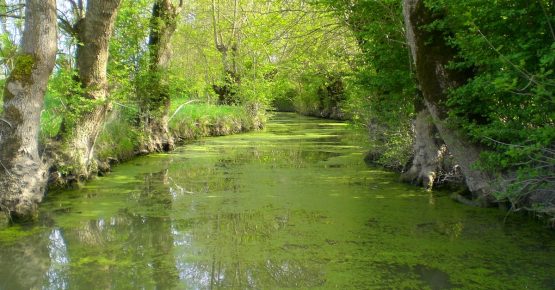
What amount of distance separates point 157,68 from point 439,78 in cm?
761

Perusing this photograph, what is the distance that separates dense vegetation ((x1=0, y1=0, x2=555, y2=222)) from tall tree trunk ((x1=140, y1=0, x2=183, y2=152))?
0.10ft

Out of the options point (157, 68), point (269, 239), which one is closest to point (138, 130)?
point (157, 68)

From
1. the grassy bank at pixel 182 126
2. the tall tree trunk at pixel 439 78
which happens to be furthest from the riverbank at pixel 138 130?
the tall tree trunk at pixel 439 78

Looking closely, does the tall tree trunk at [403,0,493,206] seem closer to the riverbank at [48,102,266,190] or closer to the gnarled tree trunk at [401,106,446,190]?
the gnarled tree trunk at [401,106,446,190]

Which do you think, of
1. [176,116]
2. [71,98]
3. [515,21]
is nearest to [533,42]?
[515,21]

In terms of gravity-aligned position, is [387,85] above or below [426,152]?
above

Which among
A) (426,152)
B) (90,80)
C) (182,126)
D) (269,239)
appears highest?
(90,80)

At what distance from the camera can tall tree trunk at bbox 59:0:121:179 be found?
7.40 meters

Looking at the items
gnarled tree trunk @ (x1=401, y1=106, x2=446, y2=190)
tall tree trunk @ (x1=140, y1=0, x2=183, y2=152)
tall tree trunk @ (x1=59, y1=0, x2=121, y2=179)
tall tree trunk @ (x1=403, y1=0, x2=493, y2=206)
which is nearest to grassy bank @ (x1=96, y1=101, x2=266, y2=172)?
tall tree trunk @ (x1=140, y1=0, x2=183, y2=152)

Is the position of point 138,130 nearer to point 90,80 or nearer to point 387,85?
point 90,80

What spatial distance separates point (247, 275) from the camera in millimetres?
4070

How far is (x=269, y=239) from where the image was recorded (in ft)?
16.6

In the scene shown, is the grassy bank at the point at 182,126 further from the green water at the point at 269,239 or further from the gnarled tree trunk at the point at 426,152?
the gnarled tree trunk at the point at 426,152

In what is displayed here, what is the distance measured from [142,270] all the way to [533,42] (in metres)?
3.80
